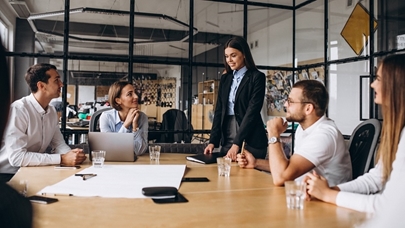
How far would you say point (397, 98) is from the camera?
4.33ft

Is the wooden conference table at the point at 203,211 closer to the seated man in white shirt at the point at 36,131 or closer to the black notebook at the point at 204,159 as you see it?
the seated man in white shirt at the point at 36,131

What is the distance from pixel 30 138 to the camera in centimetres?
236

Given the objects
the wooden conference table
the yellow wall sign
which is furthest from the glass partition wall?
the wooden conference table

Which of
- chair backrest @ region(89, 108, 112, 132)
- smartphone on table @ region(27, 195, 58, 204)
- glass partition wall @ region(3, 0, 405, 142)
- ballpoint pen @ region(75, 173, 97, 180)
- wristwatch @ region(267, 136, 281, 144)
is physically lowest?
smartphone on table @ region(27, 195, 58, 204)

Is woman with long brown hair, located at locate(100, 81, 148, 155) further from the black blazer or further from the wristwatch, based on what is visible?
the wristwatch

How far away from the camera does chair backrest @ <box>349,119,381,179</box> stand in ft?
6.04

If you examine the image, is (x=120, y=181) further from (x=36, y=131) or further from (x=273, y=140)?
(x=36, y=131)

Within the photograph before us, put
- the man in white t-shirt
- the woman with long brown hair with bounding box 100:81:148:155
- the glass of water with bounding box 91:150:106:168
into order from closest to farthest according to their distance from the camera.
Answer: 1. the man in white t-shirt
2. the glass of water with bounding box 91:150:106:168
3. the woman with long brown hair with bounding box 100:81:148:155

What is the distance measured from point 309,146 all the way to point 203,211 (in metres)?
0.74

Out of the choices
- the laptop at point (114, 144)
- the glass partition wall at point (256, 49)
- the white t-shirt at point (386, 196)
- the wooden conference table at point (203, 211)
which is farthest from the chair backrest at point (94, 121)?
the white t-shirt at point (386, 196)

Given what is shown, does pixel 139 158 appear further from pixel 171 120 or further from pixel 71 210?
pixel 171 120

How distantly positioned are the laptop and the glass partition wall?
122cm

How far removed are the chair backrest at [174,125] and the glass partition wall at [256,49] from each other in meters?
0.07

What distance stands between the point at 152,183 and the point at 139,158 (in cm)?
93
